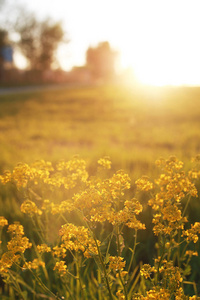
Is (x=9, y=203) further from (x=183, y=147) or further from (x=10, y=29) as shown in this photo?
(x=10, y=29)

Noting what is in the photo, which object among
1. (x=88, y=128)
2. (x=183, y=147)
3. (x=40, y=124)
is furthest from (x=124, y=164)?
(x=40, y=124)

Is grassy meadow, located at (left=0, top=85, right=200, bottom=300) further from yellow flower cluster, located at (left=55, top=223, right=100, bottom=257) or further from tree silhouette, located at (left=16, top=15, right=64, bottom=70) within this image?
tree silhouette, located at (left=16, top=15, right=64, bottom=70)

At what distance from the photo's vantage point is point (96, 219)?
4.56 ft

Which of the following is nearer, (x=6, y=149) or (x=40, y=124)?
(x=6, y=149)

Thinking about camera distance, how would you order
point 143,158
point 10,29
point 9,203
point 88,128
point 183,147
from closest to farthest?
point 9,203 < point 143,158 < point 183,147 < point 88,128 < point 10,29

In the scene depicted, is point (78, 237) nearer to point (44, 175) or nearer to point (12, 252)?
point (12, 252)

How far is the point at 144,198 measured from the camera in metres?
3.97

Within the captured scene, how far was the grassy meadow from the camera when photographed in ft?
4.92

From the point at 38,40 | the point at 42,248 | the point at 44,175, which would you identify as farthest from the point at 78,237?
the point at 38,40

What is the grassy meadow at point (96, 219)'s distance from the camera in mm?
1500

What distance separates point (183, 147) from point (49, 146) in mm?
3063

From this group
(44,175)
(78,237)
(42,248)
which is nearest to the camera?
(78,237)

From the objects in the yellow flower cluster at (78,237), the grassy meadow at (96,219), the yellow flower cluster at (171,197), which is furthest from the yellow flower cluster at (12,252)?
the yellow flower cluster at (171,197)

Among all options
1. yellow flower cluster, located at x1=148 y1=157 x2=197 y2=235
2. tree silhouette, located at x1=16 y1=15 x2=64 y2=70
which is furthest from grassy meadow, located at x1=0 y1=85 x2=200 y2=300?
tree silhouette, located at x1=16 y1=15 x2=64 y2=70
